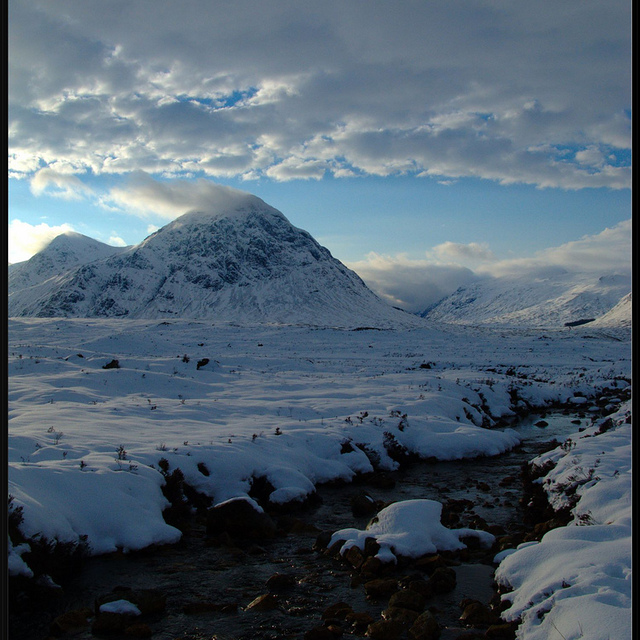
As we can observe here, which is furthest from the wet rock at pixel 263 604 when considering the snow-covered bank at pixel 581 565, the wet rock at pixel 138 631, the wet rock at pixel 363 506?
the wet rock at pixel 363 506

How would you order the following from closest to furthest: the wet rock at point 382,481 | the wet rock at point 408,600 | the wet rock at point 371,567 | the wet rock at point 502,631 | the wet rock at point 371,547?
the wet rock at point 502,631
the wet rock at point 408,600
the wet rock at point 371,567
the wet rock at point 371,547
the wet rock at point 382,481

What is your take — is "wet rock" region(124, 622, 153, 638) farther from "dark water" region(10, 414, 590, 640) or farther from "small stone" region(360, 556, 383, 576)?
"small stone" region(360, 556, 383, 576)

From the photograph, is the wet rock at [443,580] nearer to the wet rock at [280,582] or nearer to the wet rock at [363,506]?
the wet rock at [280,582]

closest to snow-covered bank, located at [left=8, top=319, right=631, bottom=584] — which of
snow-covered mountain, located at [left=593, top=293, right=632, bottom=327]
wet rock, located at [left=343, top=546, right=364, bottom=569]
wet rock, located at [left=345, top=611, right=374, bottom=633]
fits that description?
wet rock, located at [left=343, top=546, right=364, bottom=569]

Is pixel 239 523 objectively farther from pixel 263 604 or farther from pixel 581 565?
pixel 581 565

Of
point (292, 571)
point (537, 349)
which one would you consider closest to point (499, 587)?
point (292, 571)

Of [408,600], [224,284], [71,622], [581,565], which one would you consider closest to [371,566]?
[408,600]
